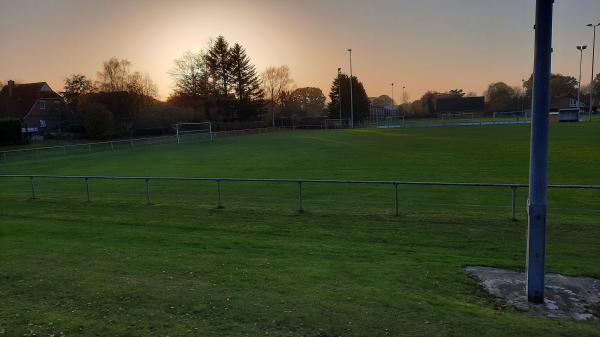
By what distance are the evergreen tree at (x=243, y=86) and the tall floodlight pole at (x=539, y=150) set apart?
76125 mm

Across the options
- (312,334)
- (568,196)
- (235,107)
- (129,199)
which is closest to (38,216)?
(129,199)

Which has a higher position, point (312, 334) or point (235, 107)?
point (235, 107)

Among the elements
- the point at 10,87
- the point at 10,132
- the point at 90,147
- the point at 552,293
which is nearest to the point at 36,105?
the point at 10,87

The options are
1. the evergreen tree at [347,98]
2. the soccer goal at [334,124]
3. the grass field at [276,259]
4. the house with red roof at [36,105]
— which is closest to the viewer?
the grass field at [276,259]

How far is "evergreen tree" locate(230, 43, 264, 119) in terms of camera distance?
8031cm

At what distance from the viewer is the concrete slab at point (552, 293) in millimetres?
5297

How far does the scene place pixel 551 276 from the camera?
21.3ft

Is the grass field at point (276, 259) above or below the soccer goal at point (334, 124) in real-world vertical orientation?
below

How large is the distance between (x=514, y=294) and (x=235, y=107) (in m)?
76.5

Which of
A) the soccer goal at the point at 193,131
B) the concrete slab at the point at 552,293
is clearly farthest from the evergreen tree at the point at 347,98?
the concrete slab at the point at 552,293

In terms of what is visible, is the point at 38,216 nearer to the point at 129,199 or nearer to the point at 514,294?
the point at 129,199

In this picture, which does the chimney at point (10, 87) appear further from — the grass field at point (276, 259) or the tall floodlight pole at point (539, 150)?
the tall floodlight pole at point (539, 150)

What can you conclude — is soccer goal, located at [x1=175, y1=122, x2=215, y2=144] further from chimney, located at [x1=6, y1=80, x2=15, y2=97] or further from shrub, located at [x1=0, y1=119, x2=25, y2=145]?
chimney, located at [x1=6, y1=80, x2=15, y2=97]

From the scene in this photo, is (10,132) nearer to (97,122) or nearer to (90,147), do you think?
(97,122)
